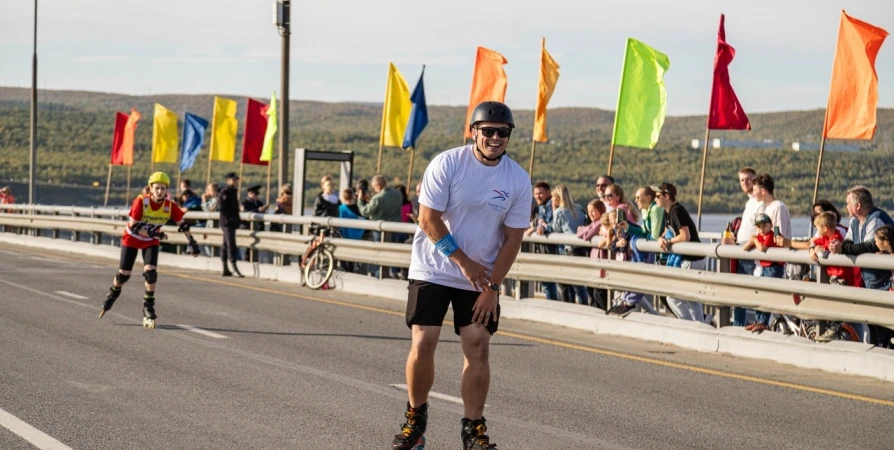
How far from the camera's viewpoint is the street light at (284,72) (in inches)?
981

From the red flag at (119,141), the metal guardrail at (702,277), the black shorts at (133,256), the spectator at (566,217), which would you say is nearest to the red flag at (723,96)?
the spectator at (566,217)

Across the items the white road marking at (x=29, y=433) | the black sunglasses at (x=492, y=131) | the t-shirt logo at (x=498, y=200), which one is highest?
the black sunglasses at (x=492, y=131)

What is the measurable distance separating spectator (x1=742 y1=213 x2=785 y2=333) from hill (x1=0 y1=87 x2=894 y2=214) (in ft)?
166

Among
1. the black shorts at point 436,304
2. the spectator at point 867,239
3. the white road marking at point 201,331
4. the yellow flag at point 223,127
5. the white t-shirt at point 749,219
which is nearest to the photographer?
the black shorts at point 436,304

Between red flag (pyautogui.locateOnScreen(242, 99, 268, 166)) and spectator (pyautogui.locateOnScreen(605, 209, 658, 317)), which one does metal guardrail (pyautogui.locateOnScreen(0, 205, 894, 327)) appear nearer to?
spectator (pyautogui.locateOnScreen(605, 209, 658, 317))

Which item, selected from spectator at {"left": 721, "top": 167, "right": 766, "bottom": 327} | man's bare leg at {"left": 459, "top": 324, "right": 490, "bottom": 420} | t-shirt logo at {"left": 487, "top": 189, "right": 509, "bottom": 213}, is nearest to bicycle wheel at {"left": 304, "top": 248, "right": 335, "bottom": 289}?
spectator at {"left": 721, "top": 167, "right": 766, "bottom": 327}

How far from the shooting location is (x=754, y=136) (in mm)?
163000

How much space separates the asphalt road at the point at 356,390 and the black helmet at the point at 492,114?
6.68 ft

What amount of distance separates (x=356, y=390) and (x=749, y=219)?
5.81m

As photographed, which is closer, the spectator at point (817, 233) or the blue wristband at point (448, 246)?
the blue wristband at point (448, 246)

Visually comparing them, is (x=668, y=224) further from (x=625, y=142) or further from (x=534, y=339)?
(x=625, y=142)

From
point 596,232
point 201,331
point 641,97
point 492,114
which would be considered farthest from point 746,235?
point 492,114

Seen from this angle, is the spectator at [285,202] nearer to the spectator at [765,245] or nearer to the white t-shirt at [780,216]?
the white t-shirt at [780,216]

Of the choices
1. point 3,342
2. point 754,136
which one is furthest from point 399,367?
point 754,136
